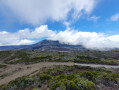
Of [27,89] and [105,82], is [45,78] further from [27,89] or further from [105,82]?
[105,82]

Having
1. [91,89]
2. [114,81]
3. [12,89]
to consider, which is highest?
[91,89]

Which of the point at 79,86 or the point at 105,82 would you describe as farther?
the point at 105,82

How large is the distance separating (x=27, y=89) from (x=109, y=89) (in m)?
7.37

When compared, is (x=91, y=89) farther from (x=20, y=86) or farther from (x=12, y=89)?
(x=12, y=89)

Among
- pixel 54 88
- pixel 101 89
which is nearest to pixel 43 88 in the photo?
pixel 54 88

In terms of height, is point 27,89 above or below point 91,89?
below

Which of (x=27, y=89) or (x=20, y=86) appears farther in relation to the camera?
(x=20, y=86)

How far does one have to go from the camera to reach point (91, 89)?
4.80m

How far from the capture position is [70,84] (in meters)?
5.22

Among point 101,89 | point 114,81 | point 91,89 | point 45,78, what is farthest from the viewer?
point 45,78

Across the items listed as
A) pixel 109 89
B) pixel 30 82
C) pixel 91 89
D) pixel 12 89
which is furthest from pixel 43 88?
pixel 109 89

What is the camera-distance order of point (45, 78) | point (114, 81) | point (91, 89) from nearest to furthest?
1. point (91, 89)
2. point (114, 81)
3. point (45, 78)

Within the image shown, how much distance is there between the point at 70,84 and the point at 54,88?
4.42ft

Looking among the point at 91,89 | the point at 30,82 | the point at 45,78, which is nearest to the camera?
the point at 91,89
